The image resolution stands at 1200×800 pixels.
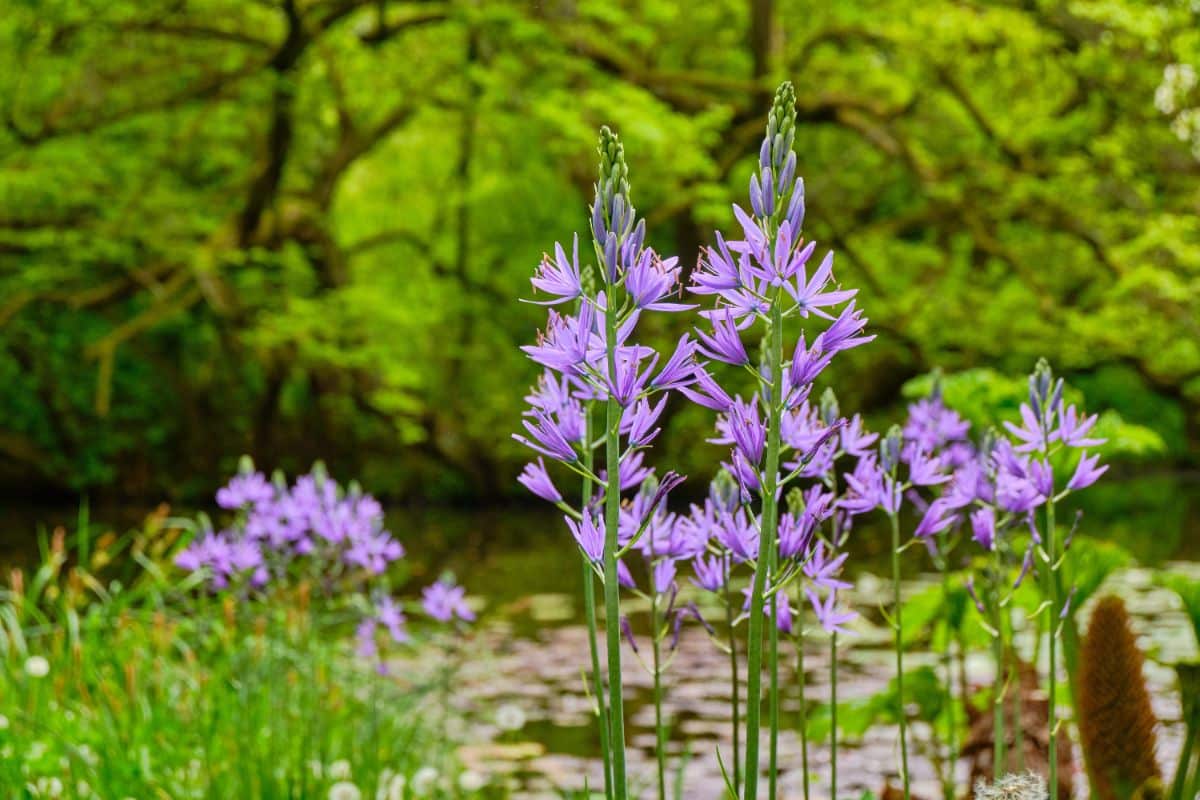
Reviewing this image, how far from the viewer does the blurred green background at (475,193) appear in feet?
40.1

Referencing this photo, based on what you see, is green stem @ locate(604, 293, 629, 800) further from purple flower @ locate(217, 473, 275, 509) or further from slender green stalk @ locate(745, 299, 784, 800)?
purple flower @ locate(217, 473, 275, 509)

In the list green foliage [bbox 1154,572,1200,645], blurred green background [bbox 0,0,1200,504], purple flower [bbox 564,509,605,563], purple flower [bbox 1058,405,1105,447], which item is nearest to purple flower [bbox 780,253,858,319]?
purple flower [bbox 564,509,605,563]

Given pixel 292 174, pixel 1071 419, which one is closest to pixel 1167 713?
pixel 1071 419

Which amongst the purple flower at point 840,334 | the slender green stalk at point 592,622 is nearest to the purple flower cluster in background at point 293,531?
the slender green stalk at point 592,622

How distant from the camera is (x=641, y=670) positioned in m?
8.08

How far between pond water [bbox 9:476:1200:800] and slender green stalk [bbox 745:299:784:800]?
0.13 m

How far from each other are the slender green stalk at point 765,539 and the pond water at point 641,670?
13cm

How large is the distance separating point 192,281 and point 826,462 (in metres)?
15.1

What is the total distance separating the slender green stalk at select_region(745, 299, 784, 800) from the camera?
5.10 feet

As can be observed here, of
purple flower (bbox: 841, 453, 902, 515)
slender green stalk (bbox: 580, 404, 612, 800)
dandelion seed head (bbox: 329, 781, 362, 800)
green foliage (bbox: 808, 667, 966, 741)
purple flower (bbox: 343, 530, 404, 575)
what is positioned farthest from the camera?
purple flower (bbox: 343, 530, 404, 575)

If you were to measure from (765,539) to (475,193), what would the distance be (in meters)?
16.5

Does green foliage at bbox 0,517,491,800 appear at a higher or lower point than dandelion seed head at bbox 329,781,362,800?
higher

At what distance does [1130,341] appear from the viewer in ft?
43.4

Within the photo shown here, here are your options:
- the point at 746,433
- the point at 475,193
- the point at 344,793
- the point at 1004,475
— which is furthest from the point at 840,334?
the point at 475,193
